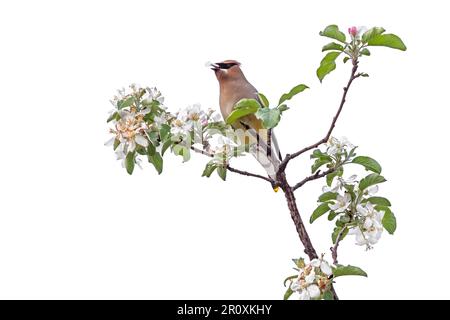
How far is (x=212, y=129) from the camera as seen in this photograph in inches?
117

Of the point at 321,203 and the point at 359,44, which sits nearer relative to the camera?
the point at 359,44

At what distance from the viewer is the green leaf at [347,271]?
269 centimetres

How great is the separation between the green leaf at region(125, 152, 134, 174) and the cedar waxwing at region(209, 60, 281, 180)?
1.67 feet

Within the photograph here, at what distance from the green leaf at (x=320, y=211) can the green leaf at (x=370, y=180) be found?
0.17 m

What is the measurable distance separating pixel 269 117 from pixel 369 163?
484mm

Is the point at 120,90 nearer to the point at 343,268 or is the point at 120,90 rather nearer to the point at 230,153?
the point at 230,153

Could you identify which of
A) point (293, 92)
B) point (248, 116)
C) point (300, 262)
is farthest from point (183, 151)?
point (300, 262)

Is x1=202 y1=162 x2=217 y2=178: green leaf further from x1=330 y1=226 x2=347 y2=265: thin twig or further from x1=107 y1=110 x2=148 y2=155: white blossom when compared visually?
x1=330 y1=226 x2=347 y2=265: thin twig

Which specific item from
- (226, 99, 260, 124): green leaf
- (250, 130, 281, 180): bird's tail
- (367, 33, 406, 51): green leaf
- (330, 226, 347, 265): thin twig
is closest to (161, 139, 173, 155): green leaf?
(226, 99, 260, 124): green leaf

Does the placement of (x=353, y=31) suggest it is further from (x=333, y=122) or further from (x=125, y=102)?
(x=125, y=102)

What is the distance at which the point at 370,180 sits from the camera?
2840 mm

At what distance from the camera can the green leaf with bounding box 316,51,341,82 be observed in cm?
273

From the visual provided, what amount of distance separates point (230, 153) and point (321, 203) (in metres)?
0.44
